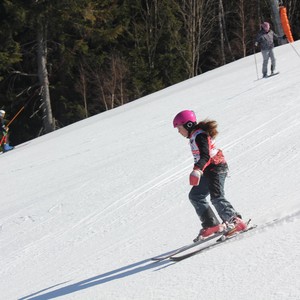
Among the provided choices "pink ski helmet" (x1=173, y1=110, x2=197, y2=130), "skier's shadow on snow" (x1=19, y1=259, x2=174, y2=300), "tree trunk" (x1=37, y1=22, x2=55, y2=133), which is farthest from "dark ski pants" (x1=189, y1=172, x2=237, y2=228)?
"tree trunk" (x1=37, y1=22, x2=55, y2=133)

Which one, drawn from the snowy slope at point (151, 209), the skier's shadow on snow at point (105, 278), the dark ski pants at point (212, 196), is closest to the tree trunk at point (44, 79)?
the snowy slope at point (151, 209)

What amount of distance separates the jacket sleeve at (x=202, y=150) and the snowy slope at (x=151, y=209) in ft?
2.72

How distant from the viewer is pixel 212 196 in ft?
19.3

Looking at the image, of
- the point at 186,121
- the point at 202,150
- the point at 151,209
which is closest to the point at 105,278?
the point at 202,150

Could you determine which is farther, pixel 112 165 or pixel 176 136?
pixel 176 136

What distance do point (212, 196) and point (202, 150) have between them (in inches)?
20.8

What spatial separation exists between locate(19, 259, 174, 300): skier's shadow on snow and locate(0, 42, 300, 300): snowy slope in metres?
0.02

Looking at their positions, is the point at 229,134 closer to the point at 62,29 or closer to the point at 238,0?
the point at 62,29

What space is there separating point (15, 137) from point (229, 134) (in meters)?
26.7

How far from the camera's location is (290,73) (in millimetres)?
15453

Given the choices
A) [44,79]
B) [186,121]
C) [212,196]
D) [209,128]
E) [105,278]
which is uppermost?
[44,79]

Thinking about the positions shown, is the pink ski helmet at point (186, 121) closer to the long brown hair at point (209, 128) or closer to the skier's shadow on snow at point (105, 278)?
the long brown hair at point (209, 128)

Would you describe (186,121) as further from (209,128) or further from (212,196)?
(212,196)

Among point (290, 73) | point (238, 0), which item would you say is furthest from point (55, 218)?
point (238, 0)
